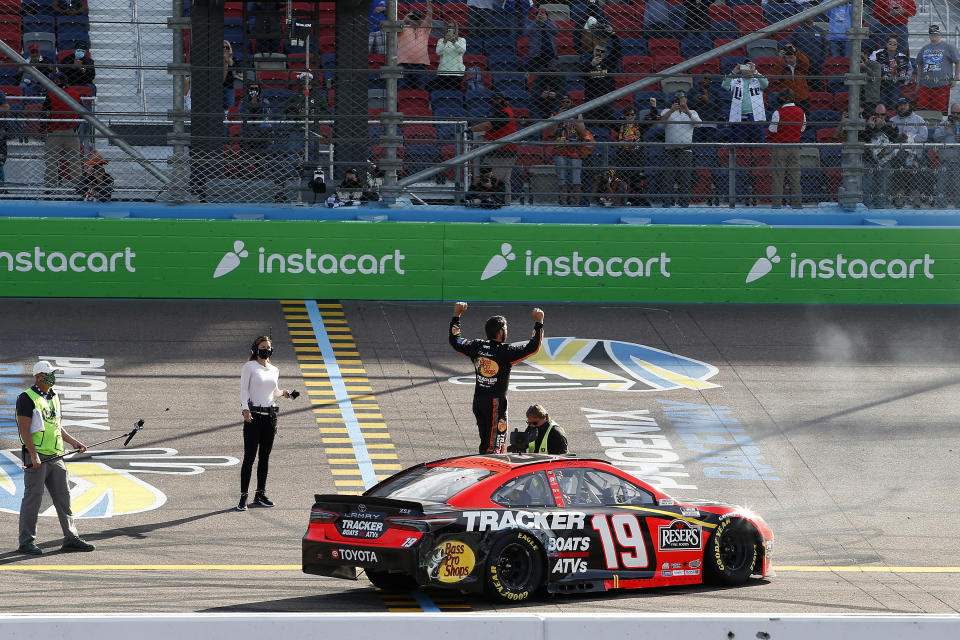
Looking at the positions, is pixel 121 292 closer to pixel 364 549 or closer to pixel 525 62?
pixel 525 62

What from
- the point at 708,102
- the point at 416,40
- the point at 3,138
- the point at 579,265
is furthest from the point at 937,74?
Answer: the point at 3,138

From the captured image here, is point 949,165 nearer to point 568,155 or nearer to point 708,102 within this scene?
point 708,102

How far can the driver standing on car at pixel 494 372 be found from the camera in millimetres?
13102

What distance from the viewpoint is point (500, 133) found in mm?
19500

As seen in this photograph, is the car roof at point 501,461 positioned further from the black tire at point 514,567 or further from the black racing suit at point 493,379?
the black racing suit at point 493,379

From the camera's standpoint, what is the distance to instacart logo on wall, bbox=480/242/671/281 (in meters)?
18.9

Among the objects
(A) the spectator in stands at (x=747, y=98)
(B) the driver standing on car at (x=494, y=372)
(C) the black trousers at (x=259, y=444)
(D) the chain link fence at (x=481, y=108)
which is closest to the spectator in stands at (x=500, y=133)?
(D) the chain link fence at (x=481, y=108)

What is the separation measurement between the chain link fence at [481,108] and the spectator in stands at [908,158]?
0.03m

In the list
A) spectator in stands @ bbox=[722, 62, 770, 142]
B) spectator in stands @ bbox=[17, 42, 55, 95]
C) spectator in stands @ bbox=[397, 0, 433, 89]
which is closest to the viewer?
spectator in stands @ bbox=[17, 42, 55, 95]

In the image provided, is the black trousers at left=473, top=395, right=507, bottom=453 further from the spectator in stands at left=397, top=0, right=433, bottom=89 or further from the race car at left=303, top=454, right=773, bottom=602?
the spectator in stands at left=397, top=0, right=433, bottom=89

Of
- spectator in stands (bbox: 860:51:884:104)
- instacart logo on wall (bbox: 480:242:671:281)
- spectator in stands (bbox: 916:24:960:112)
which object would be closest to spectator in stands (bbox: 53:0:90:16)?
instacart logo on wall (bbox: 480:242:671:281)

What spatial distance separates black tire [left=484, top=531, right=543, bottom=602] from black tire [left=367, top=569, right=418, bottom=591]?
72 centimetres

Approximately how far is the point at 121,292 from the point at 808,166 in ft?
29.0

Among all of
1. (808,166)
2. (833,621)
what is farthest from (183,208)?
(833,621)
